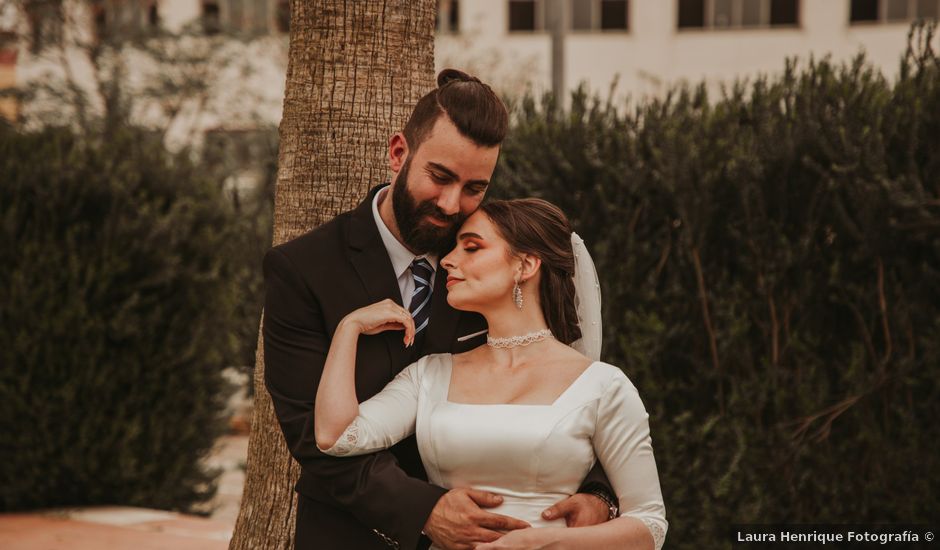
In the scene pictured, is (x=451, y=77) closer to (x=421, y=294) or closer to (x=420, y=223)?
(x=420, y=223)

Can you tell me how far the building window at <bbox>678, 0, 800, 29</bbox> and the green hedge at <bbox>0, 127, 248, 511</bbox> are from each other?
20.8 metres

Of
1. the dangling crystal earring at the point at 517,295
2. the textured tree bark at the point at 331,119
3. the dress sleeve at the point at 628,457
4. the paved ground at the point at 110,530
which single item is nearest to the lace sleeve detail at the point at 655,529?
the dress sleeve at the point at 628,457

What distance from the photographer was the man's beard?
10.2 ft

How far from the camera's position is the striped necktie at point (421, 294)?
323 cm

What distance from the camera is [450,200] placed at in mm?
3076

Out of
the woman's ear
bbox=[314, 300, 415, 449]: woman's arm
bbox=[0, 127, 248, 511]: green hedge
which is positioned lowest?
bbox=[0, 127, 248, 511]: green hedge

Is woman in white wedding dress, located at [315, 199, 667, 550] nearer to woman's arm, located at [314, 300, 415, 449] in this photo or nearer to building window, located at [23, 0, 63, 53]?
woman's arm, located at [314, 300, 415, 449]

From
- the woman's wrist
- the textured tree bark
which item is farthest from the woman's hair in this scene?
the textured tree bark

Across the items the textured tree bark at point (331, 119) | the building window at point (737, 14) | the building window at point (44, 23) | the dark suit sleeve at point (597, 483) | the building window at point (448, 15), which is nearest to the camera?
the dark suit sleeve at point (597, 483)

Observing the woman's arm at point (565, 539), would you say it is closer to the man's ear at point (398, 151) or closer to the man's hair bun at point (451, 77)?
the man's ear at point (398, 151)

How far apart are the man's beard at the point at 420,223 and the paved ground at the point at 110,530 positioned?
374cm

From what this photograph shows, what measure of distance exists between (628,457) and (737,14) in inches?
986

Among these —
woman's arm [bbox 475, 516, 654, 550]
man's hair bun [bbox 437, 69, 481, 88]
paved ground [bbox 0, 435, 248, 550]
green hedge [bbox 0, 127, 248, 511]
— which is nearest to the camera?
woman's arm [bbox 475, 516, 654, 550]

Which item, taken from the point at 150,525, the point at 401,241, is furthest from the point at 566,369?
the point at 150,525
